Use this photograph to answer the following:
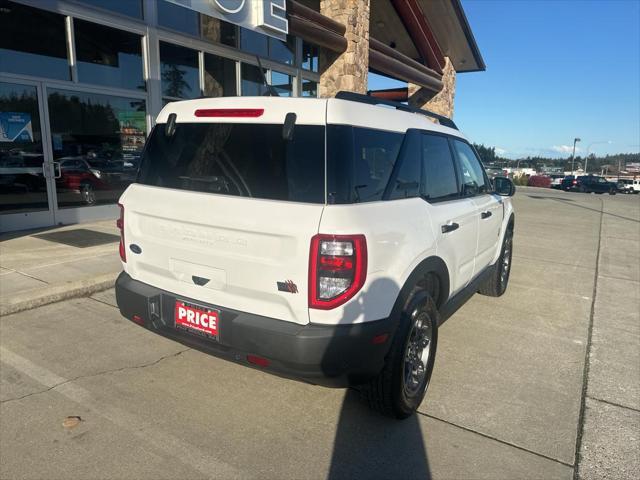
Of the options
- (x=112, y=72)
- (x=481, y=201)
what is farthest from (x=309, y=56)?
(x=481, y=201)

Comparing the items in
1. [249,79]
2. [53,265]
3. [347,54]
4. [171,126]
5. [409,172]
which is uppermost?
[347,54]

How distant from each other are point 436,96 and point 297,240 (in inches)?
721

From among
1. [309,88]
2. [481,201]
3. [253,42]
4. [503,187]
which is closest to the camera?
[481,201]

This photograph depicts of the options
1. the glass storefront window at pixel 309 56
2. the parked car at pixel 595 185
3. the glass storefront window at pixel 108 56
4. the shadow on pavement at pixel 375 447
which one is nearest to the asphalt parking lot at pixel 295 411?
the shadow on pavement at pixel 375 447

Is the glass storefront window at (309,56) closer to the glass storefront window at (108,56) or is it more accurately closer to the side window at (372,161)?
the glass storefront window at (108,56)

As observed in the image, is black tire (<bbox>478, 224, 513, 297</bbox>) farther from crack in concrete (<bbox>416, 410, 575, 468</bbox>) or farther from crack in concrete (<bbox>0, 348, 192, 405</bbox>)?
crack in concrete (<bbox>0, 348, 192, 405</bbox>)

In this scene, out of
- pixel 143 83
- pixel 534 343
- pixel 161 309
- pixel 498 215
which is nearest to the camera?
pixel 161 309

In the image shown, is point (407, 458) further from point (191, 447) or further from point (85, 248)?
point (85, 248)

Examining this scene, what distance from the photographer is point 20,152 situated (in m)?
7.71

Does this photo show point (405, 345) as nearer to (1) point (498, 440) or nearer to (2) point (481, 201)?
(1) point (498, 440)

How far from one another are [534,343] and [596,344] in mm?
580

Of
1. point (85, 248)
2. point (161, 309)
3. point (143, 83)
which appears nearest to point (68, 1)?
point (143, 83)

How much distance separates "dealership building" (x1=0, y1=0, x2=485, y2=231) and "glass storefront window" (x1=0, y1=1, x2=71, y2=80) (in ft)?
0.05

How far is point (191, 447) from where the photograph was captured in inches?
101
